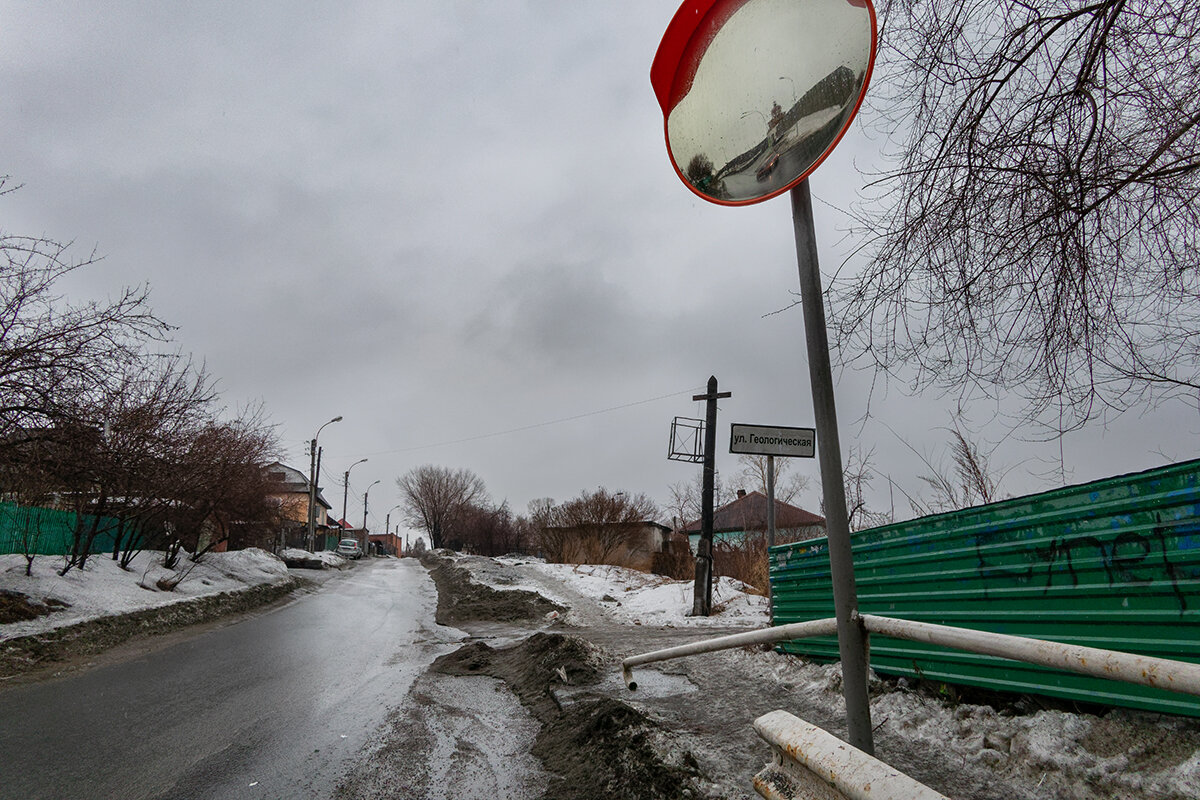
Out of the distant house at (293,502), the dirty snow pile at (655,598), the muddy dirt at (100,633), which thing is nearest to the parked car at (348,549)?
the distant house at (293,502)

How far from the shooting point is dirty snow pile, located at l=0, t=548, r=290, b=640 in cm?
1009

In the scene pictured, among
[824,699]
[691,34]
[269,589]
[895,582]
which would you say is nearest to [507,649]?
[824,699]

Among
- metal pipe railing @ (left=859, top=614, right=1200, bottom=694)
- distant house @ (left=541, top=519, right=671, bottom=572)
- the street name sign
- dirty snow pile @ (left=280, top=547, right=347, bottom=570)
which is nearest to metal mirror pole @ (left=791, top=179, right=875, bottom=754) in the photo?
metal pipe railing @ (left=859, top=614, right=1200, bottom=694)

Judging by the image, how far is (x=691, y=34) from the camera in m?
2.04

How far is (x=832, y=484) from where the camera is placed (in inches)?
75.7

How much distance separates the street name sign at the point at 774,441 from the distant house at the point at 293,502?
18.8 m

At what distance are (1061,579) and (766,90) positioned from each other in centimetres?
263

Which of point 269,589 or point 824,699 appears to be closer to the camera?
point 824,699

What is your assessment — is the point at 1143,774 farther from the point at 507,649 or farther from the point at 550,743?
the point at 507,649

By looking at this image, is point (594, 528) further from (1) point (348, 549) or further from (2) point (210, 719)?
(1) point (348, 549)

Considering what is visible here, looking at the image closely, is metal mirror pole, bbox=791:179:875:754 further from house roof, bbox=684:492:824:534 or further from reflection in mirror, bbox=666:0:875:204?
house roof, bbox=684:492:824:534

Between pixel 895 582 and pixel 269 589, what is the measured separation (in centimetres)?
1914

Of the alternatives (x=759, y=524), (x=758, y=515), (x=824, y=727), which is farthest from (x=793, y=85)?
(x=758, y=515)

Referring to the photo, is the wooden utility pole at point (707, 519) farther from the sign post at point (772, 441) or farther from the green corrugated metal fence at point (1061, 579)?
the green corrugated metal fence at point (1061, 579)
